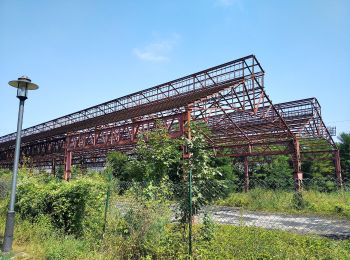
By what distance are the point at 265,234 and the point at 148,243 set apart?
3756 millimetres

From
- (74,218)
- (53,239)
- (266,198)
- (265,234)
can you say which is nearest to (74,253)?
(53,239)

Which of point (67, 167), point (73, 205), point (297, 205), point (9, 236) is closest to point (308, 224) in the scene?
point (297, 205)

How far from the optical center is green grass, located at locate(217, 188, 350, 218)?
1527cm

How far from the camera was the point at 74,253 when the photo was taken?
257 inches

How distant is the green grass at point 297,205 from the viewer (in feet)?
50.1

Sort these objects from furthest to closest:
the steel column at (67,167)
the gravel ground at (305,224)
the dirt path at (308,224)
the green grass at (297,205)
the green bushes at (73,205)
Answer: the steel column at (67,167), the green grass at (297,205), the dirt path at (308,224), the gravel ground at (305,224), the green bushes at (73,205)

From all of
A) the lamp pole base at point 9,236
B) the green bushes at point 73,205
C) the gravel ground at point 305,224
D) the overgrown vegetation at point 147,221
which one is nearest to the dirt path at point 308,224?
the gravel ground at point 305,224

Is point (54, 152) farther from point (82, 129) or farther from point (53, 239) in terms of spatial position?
point (53, 239)

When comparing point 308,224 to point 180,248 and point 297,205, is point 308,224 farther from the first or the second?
point 180,248

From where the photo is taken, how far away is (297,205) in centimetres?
1612

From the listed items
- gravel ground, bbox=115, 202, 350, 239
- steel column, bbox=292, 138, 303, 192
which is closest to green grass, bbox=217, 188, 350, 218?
steel column, bbox=292, 138, 303, 192

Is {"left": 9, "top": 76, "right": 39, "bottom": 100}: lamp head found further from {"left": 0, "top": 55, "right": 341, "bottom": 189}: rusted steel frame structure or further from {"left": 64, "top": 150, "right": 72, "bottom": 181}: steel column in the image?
{"left": 64, "top": 150, "right": 72, "bottom": 181}: steel column

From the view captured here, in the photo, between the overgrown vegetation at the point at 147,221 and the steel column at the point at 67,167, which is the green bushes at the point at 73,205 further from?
the steel column at the point at 67,167

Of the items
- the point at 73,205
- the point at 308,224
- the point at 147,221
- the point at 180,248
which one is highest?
the point at 73,205
